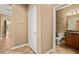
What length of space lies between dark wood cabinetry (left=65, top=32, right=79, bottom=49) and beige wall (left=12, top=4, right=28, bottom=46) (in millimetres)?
683

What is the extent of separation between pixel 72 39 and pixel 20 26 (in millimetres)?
886

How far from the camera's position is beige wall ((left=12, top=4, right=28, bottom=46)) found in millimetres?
1963

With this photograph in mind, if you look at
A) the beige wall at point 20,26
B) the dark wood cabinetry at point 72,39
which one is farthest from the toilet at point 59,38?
the beige wall at point 20,26

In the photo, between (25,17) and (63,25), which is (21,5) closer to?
(25,17)

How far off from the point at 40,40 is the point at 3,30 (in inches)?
25.0

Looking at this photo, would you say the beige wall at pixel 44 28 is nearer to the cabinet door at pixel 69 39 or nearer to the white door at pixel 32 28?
the white door at pixel 32 28

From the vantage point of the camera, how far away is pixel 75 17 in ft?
6.31

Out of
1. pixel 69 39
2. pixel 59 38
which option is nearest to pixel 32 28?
pixel 59 38

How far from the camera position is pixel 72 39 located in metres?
1.91

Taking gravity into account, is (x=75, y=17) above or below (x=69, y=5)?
below

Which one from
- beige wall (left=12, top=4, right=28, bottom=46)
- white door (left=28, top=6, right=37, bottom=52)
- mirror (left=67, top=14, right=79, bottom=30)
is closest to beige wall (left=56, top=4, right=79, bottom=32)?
mirror (left=67, top=14, right=79, bottom=30)

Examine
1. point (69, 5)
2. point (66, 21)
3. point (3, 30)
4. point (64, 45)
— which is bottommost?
point (64, 45)

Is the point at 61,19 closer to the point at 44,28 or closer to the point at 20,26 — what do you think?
the point at 44,28

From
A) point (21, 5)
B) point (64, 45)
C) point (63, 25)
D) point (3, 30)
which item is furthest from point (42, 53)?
point (21, 5)
